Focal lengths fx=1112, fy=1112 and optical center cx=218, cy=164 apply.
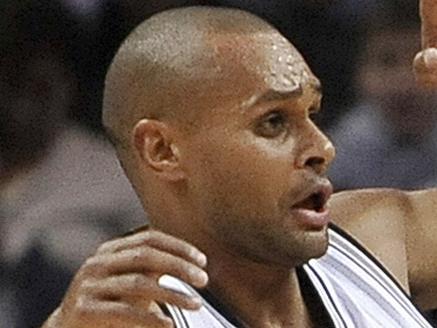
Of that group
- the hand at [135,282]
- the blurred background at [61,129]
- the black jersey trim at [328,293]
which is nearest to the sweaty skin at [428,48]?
the blurred background at [61,129]

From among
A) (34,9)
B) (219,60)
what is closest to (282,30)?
(219,60)

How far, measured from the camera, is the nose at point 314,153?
0.99 metres

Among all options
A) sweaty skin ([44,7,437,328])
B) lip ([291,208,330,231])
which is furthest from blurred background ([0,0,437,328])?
lip ([291,208,330,231])

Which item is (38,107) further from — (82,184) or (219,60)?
(219,60)

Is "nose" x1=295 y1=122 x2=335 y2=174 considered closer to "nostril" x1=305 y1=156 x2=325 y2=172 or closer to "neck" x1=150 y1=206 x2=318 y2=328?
"nostril" x1=305 y1=156 x2=325 y2=172

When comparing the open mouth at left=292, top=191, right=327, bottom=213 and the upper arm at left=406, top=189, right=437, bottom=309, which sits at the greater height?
the open mouth at left=292, top=191, right=327, bottom=213

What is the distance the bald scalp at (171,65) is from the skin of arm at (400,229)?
213 mm

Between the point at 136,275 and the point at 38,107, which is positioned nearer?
the point at 136,275

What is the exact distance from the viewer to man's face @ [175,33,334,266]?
0.99 meters

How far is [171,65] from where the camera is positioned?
0.97m

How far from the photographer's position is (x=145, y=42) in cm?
99

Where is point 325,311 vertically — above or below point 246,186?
below

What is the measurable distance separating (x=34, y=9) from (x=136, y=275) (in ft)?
1.15

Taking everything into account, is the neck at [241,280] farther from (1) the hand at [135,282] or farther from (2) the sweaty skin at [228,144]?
(1) the hand at [135,282]
